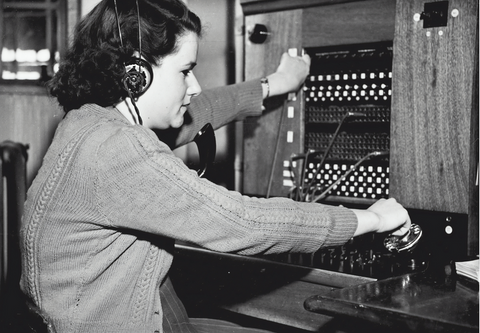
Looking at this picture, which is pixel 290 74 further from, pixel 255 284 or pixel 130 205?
pixel 130 205

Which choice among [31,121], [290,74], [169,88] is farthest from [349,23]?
[31,121]

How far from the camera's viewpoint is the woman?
3.92 ft

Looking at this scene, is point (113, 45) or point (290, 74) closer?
point (113, 45)

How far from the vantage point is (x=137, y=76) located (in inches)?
55.5

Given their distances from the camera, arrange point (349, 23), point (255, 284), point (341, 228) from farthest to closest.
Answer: point (349, 23), point (255, 284), point (341, 228)

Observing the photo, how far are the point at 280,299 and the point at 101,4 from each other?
96cm

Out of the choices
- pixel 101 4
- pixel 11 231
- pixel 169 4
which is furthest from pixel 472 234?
pixel 11 231

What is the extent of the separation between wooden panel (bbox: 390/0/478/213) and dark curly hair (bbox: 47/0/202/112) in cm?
69

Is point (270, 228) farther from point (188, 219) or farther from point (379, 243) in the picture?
point (379, 243)

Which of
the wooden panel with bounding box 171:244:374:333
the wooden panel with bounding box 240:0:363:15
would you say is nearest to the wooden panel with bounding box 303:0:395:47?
the wooden panel with bounding box 240:0:363:15

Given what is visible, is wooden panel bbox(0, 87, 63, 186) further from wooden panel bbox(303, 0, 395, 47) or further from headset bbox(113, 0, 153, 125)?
headset bbox(113, 0, 153, 125)

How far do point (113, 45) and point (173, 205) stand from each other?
0.50 metres

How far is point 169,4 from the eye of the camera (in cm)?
152

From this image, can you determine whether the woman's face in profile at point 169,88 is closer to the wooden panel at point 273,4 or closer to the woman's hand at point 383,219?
the woman's hand at point 383,219
